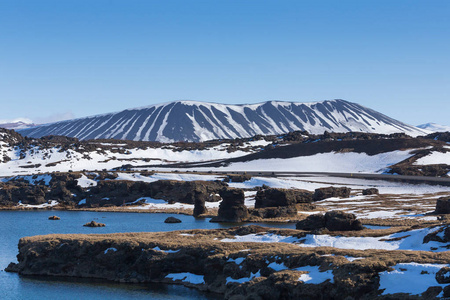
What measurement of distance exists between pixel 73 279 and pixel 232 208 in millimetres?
34606

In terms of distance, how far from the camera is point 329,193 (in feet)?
299

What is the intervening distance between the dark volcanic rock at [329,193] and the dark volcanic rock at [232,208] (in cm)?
2314

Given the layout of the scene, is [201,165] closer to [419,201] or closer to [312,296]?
[419,201]

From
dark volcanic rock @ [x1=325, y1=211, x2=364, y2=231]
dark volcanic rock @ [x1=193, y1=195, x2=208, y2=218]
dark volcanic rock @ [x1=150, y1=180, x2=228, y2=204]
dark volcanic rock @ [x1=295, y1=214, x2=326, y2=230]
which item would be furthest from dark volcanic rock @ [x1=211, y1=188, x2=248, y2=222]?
dark volcanic rock @ [x1=150, y1=180, x2=228, y2=204]

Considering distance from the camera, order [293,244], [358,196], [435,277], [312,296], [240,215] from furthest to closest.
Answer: [358,196]
[240,215]
[293,244]
[312,296]
[435,277]

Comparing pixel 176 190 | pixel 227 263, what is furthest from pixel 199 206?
pixel 227 263

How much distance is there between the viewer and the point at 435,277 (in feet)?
82.1

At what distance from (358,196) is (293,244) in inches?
2276

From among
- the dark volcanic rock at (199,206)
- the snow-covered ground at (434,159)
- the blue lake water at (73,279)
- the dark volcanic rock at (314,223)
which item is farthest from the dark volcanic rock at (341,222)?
the snow-covered ground at (434,159)

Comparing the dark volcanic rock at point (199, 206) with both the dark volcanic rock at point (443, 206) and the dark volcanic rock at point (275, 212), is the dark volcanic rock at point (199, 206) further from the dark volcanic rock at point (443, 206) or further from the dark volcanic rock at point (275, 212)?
the dark volcanic rock at point (443, 206)

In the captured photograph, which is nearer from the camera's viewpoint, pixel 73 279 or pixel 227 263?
pixel 227 263

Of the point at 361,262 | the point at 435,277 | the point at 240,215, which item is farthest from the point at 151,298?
the point at 240,215

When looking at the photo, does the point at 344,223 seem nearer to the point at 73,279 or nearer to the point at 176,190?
the point at 73,279

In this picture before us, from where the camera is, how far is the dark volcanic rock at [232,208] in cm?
6925
